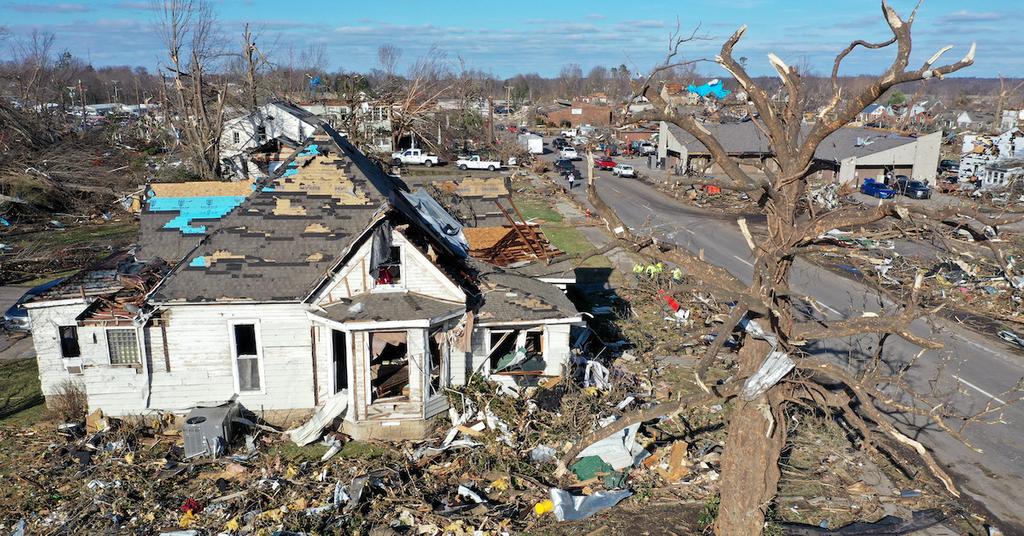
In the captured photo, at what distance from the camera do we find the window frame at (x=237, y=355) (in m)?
14.2

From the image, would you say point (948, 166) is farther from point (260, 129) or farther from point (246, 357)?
point (246, 357)

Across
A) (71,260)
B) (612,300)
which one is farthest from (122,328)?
(71,260)

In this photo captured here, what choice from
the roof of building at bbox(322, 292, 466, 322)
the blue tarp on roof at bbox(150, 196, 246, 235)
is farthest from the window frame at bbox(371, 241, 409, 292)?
the blue tarp on roof at bbox(150, 196, 246, 235)

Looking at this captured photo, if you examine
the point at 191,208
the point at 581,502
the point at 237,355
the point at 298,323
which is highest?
the point at 191,208

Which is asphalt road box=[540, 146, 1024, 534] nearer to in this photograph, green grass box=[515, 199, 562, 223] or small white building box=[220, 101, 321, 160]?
green grass box=[515, 199, 562, 223]

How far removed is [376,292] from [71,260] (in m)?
20.3

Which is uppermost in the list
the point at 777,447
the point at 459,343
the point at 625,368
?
the point at 777,447

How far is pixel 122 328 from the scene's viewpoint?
47.0ft

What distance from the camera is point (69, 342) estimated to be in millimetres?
14898

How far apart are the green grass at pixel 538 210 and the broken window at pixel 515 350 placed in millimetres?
22574

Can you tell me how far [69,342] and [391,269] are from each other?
23.7 feet

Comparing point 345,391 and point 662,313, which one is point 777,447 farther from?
point 662,313

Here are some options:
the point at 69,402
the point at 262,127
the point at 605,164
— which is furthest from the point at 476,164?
the point at 69,402

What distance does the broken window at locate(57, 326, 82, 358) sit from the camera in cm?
1481
